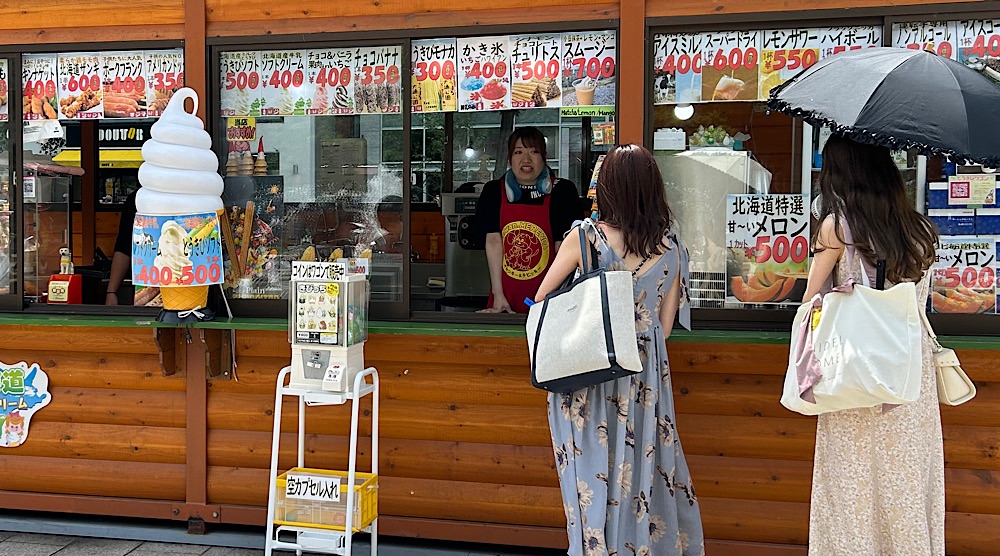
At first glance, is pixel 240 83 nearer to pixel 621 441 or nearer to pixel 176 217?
pixel 176 217

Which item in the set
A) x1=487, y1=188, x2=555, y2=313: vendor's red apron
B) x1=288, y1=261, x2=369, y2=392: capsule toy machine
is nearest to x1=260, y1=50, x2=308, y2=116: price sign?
x1=288, y1=261, x2=369, y2=392: capsule toy machine

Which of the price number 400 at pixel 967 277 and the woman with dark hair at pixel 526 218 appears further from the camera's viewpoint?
the woman with dark hair at pixel 526 218

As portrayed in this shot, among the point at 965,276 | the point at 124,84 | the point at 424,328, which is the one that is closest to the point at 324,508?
the point at 424,328

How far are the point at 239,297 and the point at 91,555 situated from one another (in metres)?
1.34

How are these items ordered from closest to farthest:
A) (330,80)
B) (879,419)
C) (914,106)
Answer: (914,106) < (879,419) < (330,80)

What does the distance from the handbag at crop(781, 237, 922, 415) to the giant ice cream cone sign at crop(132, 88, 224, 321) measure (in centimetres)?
251

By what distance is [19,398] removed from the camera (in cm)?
458

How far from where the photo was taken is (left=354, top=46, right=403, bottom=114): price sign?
4219 mm

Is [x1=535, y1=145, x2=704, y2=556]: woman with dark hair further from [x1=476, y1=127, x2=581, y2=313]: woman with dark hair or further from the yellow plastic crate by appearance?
[x1=476, y1=127, x2=581, y2=313]: woman with dark hair

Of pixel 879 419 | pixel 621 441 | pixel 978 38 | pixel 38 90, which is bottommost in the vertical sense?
pixel 621 441

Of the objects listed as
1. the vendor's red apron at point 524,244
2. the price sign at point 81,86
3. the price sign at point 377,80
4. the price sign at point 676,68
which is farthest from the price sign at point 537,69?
the price sign at point 81,86

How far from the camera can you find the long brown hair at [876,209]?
3.04 metres

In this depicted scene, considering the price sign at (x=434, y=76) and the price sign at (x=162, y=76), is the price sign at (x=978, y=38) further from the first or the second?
the price sign at (x=162, y=76)

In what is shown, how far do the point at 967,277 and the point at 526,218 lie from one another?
6.72 ft
